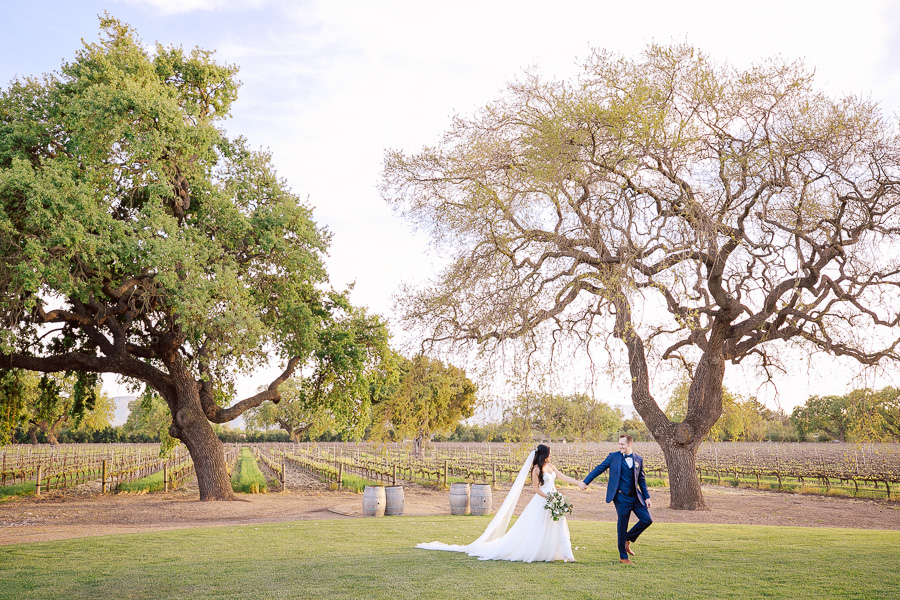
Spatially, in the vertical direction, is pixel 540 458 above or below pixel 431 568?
above

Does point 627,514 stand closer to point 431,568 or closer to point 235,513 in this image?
point 431,568

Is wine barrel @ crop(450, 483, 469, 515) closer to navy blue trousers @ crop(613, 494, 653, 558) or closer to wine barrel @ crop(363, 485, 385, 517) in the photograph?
wine barrel @ crop(363, 485, 385, 517)

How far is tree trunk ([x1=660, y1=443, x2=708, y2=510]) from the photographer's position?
16922 mm

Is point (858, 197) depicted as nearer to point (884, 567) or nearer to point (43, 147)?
point (884, 567)

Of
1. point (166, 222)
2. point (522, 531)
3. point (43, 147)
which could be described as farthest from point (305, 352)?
point (522, 531)

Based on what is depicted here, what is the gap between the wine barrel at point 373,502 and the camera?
1533 centimetres

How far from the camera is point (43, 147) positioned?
1565 cm

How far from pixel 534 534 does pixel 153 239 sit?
34.3ft

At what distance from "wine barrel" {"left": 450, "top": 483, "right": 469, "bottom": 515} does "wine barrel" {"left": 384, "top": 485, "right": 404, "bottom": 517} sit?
4.29 feet

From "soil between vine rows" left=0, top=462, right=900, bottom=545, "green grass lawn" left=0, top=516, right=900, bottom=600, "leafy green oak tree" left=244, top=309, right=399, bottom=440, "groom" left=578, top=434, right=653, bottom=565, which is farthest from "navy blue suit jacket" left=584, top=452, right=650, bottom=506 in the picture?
"leafy green oak tree" left=244, top=309, right=399, bottom=440

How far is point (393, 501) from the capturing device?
15.8 meters

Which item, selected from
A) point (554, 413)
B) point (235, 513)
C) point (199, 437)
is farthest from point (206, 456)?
point (554, 413)

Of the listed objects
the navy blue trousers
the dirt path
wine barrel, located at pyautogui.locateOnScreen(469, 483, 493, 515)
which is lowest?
the dirt path

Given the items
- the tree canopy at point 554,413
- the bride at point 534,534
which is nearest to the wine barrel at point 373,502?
the tree canopy at point 554,413
